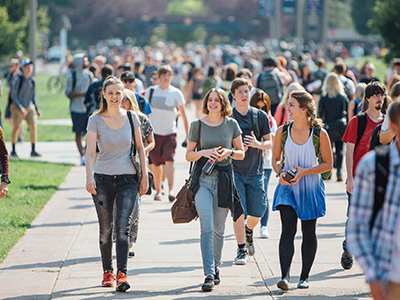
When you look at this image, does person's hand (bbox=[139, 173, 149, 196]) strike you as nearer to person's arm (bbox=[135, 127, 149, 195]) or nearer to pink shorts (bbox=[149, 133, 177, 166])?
person's arm (bbox=[135, 127, 149, 195])

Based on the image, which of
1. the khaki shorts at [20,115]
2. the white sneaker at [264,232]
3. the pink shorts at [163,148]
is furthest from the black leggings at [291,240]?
the khaki shorts at [20,115]

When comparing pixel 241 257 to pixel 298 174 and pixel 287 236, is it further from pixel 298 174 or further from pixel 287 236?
pixel 298 174

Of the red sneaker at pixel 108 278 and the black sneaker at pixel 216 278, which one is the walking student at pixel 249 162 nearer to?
the black sneaker at pixel 216 278

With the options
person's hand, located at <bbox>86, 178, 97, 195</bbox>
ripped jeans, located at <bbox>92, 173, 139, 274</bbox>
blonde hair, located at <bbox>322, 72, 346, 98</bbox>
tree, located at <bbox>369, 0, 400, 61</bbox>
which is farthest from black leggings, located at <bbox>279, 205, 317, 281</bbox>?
tree, located at <bbox>369, 0, 400, 61</bbox>

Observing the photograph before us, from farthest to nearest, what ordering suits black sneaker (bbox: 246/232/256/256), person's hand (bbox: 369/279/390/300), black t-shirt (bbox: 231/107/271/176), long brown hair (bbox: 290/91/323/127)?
1. black sneaker (bbox: 246/232/256/256)
2. black t-shirt (bbox: 231/107/271/176)
3. long brown hair (bbox: 290/91/323/127)
4. person's hand (bbox: 369/279/390/300)

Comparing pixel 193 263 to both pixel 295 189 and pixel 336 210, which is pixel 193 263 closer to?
pixel 295 189

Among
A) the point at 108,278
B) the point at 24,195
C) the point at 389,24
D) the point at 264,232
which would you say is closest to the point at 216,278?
the point at 108,278

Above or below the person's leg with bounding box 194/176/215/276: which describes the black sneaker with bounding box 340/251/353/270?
below

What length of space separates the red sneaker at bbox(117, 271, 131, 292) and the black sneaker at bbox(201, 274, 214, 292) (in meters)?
0.62

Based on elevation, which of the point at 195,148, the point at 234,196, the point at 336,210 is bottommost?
the point at 336,210

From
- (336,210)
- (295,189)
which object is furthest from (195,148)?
(336,210)

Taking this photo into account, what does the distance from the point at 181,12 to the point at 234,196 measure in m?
101

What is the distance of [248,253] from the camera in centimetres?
682

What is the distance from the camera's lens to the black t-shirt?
6648 millimetres
